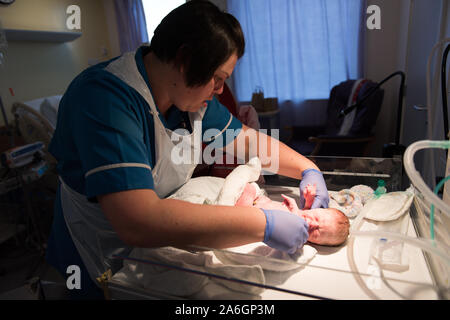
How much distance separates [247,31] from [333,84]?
1262 millimetres

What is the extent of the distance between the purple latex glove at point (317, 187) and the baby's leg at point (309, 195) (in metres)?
0.02

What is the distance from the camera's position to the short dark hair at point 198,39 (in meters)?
0.82

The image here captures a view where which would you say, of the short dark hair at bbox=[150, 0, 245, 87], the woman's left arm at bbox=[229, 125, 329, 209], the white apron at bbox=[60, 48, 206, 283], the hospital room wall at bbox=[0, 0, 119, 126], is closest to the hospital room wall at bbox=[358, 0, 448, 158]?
the woman's left arm at bbox=[229, 125, 329, 209]

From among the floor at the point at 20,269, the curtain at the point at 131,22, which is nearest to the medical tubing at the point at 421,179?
the floor at the point at 20,269

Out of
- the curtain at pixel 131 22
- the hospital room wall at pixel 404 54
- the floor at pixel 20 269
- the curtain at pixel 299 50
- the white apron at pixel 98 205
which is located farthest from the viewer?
the curtain at pixel 131 22

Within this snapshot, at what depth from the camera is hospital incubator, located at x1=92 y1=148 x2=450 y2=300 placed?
71cm

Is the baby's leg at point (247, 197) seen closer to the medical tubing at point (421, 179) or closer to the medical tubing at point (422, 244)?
the medical tubing at point (422, 244)

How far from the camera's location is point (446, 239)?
84 cm

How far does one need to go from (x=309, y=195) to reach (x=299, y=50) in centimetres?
289

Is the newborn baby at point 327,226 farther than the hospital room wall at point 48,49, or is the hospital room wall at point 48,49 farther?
the hospital room wall at point 48,49

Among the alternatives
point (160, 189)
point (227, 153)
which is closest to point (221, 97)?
point (227, 153)

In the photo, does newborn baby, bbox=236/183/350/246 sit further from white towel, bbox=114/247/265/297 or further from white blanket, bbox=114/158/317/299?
white towel, bbox=114/247/265/297

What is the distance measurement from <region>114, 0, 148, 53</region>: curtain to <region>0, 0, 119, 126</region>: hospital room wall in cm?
21

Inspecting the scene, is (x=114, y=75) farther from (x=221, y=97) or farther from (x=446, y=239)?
(x=221, y=97)
